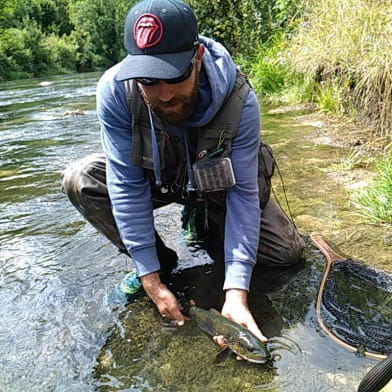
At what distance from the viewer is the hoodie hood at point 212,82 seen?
93.7 inches

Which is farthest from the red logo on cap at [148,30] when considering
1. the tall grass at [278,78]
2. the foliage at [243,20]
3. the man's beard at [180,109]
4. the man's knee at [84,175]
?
the foliage at [243,20]

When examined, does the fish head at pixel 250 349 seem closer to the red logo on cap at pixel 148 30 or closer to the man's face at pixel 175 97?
the man's face at pixel 175 97

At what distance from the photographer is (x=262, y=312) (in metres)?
2.55

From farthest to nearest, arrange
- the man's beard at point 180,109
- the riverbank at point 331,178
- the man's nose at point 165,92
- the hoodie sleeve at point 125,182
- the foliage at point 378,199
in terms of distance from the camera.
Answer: the foliage at point 378,199
the riverbank at point 331,178
the hoodie sleeve at point 125,182
the man's beard at point 180,109
the man's nose at point 165,92

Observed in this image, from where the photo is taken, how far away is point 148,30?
2076 mm

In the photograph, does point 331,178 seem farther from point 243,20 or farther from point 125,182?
point 243,20

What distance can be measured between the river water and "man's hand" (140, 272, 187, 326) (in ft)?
0.25

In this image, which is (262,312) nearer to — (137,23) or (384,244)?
(384,244)

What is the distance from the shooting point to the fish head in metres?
2.06

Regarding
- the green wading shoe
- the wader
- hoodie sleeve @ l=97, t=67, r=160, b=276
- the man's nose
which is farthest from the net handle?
the man's nose

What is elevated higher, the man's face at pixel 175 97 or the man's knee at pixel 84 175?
the man's face at pixel 175 97

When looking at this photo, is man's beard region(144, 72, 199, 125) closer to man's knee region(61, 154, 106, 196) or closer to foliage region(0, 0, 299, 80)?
man's knee region(61, 154, 106, 196)

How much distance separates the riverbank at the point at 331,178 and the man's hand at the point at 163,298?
1130mm

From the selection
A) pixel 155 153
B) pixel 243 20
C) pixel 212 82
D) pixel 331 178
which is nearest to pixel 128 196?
pixel 155 153
